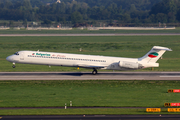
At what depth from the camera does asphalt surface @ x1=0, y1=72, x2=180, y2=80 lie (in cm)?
4523

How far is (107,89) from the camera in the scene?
37.2 metres

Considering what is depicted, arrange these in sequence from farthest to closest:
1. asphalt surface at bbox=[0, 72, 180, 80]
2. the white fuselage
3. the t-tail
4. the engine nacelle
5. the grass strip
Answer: the white fuselage < the engine nacelle < the t-tail < asphalt surface at bbox=[0, 72, 180, 80] < the grass strip

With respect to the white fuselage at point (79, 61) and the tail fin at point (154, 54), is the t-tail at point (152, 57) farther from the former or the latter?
the white fuselage at point (79, 61)

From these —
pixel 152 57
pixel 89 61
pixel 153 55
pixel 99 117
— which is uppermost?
pixel 153 55

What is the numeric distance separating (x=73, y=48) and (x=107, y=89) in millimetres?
51616

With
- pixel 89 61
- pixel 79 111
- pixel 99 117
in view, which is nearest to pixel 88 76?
pixel 89 61

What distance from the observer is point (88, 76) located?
156 feet

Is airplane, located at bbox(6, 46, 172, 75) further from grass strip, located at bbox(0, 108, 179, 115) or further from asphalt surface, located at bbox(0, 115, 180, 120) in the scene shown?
asphalt surface, located at bbox(0, 115, 180, 120)

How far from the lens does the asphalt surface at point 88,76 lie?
148 feet

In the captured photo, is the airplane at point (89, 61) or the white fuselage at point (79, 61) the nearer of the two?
the airplane at point (89, 61)

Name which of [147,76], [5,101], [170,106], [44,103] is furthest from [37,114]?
[147,76]

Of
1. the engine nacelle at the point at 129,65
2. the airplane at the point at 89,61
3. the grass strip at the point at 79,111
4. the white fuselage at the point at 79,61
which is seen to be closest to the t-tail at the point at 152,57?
the airplane at the point at 89,61

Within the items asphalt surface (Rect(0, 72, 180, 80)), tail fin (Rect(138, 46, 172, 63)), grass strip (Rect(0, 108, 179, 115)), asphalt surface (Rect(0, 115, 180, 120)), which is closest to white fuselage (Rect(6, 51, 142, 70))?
asphalt surface (Rect(0, 72, 180, 80))

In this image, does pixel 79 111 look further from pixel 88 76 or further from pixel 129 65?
pixel 129 65
